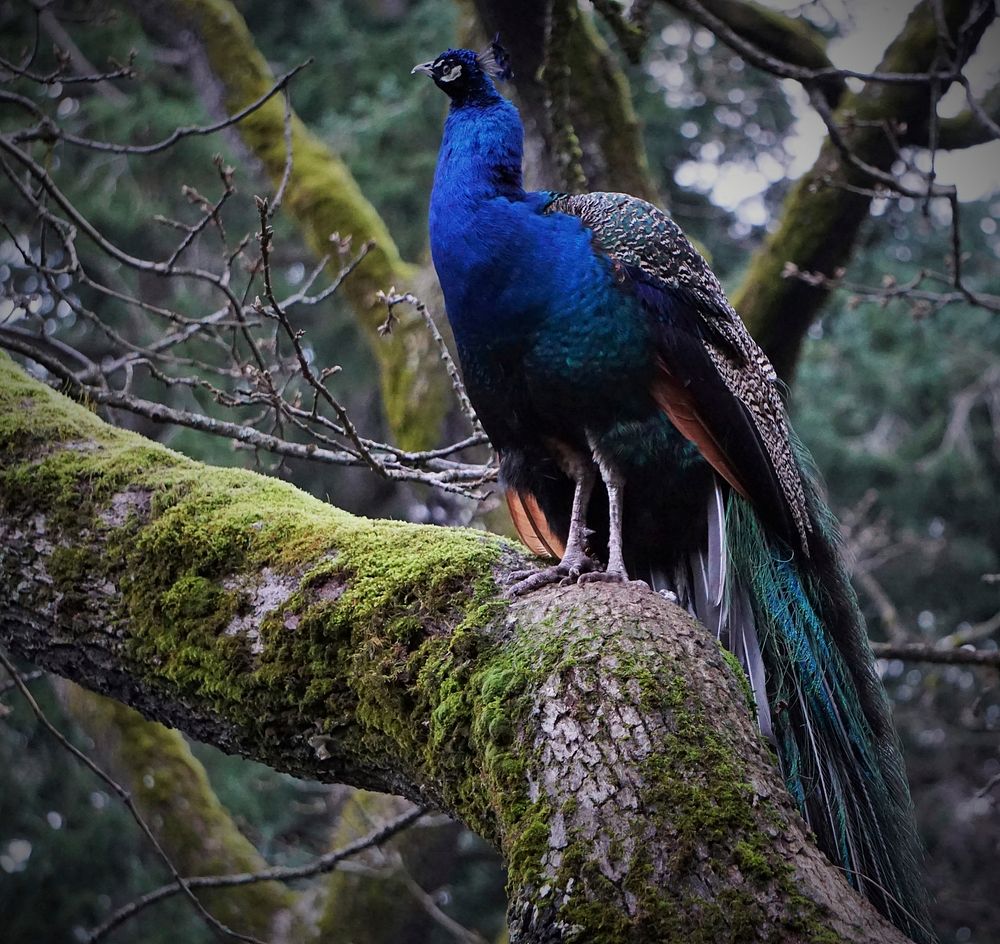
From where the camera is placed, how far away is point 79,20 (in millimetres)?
4609

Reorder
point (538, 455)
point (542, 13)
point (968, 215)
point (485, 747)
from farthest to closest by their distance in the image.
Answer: point (968, 215), point (542, 13), point (538, 455), point (485, 747)

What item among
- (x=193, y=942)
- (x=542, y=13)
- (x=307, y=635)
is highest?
(x=542, y=13)

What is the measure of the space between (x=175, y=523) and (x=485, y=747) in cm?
96

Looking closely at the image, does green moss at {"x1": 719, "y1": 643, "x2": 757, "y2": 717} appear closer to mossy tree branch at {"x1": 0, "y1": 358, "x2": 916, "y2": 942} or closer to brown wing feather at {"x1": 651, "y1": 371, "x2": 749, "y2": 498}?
mossy tree branch at {"x1": 0, "y1": 358, "x2": 916, "y2": 942}

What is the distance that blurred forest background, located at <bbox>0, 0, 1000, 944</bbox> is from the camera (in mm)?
6773

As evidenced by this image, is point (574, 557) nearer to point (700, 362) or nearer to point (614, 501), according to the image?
point (614, 501)

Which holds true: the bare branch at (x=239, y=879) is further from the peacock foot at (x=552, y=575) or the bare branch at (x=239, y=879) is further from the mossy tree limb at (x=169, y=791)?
the mossy tree limb at (x=169, y=791)

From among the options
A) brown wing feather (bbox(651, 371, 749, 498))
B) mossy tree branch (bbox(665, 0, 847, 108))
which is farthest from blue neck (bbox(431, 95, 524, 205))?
mossy tree branch (bbox(665, 0, 847, 108))

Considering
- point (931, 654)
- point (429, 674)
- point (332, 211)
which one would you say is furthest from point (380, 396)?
point (429, 674)

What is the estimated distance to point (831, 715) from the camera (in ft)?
8.50

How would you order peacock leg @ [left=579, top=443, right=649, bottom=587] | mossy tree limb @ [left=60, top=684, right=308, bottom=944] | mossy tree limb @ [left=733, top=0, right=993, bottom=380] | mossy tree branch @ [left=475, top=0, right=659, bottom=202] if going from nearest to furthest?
peacock leg @ [left=579, top=443, right=649, bottom=587] < mossy tree branch @ [left=475, top=0, right=659, bottom=202] < mossy tree limb @ [left=733, top=0, right=993, bottom=380] < mossy tree limb @ [left=60, top=684, right=308, bottom=944]

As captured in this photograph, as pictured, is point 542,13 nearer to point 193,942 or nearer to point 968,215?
point 193,942

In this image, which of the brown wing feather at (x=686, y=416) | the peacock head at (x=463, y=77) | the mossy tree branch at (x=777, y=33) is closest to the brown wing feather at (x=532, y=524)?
the brown wing feather at (x=686, y=416)

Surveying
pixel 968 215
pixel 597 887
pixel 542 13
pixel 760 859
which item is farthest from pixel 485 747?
pixel 968 215
